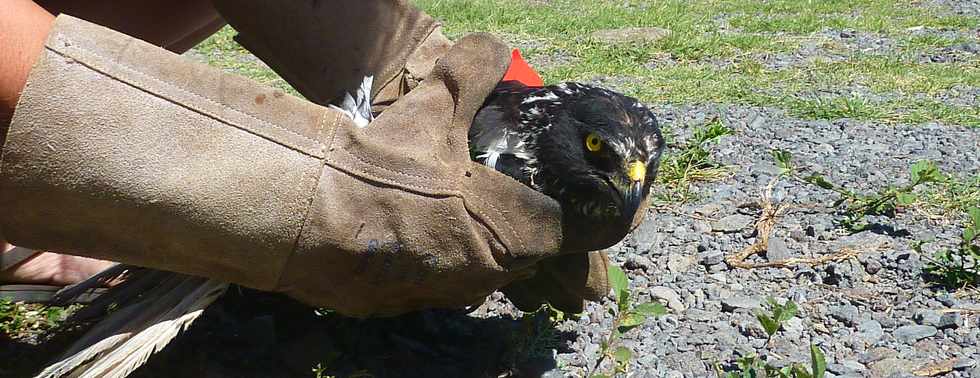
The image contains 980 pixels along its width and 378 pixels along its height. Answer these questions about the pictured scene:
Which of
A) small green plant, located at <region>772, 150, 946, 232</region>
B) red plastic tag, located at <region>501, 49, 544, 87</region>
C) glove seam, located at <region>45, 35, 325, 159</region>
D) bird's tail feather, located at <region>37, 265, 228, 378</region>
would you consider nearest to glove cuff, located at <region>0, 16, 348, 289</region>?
glove seam, located at <region>45, 35, 325, 159</region>

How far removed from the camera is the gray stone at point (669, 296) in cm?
324

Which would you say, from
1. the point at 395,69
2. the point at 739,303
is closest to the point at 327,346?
the point at 395,69

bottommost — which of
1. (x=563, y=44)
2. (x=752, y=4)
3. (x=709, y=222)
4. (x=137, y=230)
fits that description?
(x=752, y=4)

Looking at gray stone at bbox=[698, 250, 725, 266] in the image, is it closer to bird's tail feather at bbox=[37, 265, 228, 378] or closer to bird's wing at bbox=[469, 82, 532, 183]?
bird's wing at bbox=[469, 82, 532, 183]

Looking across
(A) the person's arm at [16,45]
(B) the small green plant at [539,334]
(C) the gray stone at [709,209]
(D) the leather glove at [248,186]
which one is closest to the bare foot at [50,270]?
(D) the leather glove at [248,186]

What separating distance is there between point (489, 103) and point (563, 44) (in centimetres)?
446

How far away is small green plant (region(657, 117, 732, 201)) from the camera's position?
13.8 ft

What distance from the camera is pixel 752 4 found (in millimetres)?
9453

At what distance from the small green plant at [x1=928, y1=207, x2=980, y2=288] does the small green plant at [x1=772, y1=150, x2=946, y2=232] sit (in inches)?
12.2

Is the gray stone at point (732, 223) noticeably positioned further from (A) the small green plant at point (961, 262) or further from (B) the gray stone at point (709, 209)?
(A) the small green plant at point (961, 262)

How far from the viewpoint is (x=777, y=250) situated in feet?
11.6

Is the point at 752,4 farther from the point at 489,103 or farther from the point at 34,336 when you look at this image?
the point at 34,336

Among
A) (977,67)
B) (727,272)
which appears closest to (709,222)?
(727,272)

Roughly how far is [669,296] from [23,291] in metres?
2.15
